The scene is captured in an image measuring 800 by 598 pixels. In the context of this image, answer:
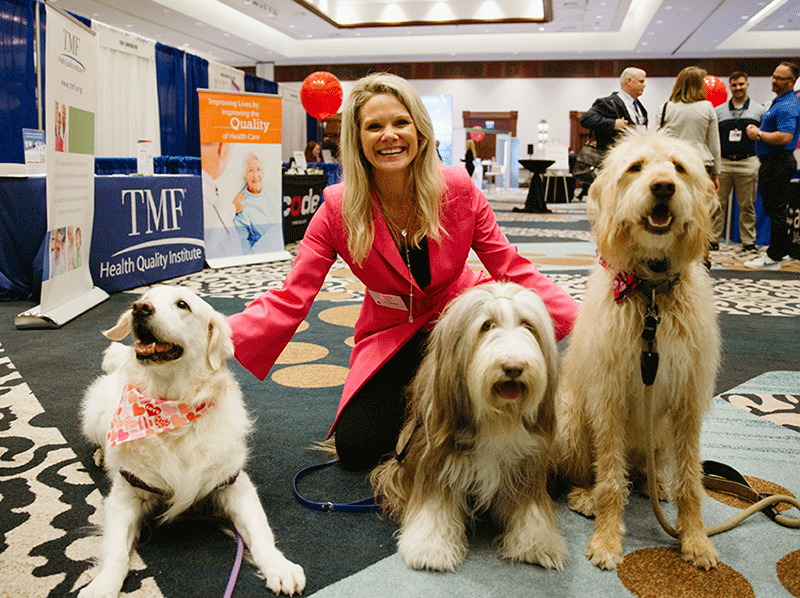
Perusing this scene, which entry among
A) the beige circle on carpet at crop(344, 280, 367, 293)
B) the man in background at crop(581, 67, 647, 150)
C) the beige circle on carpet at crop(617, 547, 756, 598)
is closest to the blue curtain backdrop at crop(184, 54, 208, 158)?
the beige circle on carpet at crop(344, 280, 367, 293)

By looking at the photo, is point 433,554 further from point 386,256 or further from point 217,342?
point 386,256

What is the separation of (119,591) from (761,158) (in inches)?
287

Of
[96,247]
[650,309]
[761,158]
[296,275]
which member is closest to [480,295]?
[650,309]

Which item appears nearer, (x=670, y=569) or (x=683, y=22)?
(x=670, y=569)

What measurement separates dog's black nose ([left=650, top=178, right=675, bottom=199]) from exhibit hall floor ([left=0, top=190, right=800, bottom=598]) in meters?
0.99

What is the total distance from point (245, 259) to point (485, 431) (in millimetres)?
5260

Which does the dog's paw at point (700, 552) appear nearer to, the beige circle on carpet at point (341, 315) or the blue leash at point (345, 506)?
the blue leash at point (345, 506)

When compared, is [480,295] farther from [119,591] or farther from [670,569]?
[119,591]

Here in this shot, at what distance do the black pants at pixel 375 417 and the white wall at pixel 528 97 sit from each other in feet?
65.7

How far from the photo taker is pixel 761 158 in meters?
6.41

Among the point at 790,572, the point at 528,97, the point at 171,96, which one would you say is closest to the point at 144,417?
the point at 790,572

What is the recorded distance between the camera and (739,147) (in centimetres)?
679

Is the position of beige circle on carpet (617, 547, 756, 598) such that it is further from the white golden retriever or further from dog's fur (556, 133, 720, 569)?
the white golden retriever

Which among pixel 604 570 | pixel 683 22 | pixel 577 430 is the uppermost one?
pixel 683 22
